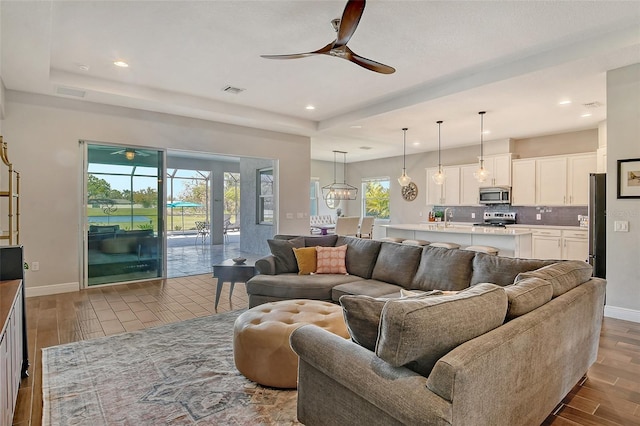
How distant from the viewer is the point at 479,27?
321cm

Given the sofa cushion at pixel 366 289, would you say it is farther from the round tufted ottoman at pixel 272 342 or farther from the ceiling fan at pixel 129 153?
the ceiling fan at pixel 129 153

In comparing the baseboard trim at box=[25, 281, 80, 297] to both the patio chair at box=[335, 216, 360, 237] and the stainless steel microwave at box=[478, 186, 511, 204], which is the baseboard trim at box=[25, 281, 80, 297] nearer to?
the patio chair at box=[335, 216, 360, 237]

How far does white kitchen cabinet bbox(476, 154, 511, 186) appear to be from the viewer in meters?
7.47

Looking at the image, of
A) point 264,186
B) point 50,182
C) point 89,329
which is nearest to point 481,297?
point 89,329

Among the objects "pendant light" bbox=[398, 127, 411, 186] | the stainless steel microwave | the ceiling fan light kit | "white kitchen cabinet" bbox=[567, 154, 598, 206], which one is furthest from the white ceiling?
the ceiling fan light kit

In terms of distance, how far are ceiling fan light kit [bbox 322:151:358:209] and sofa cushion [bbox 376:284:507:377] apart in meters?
8.43

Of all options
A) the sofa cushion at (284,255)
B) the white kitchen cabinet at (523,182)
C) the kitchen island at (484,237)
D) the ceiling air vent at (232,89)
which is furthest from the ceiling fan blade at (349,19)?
the white kitchen cabinet at (523,182)

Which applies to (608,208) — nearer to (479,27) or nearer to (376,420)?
(479,27)

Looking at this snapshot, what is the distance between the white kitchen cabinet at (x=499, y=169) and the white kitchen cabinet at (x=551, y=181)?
0.55 metres

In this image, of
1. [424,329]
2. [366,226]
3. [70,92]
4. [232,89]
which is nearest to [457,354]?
[424,329]

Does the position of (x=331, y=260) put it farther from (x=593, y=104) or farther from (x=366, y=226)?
(x=366, y=226)

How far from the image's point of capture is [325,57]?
3.87 meters

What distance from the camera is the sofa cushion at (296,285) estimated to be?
3525 mm

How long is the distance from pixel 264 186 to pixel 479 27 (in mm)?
5951
